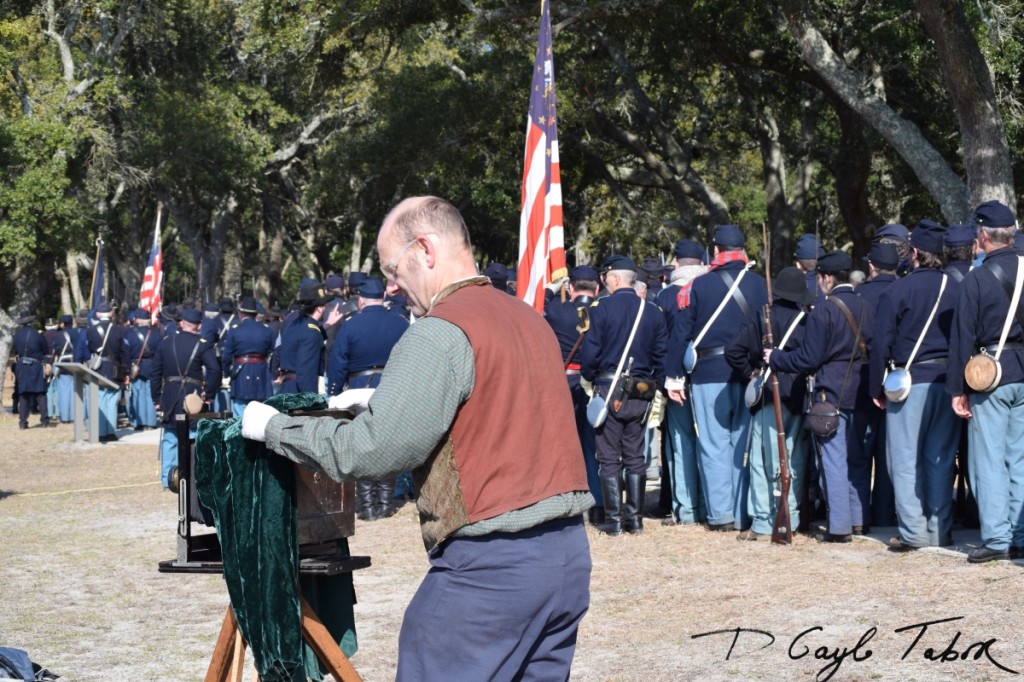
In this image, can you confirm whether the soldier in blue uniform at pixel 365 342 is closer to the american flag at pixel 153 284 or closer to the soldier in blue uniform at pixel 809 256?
the soldier in blue uniform at pixel 809 256

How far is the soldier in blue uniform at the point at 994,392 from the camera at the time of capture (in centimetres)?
804

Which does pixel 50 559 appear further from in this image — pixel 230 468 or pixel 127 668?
pixel 230 468

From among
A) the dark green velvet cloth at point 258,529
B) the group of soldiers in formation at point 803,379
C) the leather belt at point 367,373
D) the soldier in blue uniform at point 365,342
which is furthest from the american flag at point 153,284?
the dark green velvet cloth at point 258,529

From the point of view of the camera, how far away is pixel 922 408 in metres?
8.77

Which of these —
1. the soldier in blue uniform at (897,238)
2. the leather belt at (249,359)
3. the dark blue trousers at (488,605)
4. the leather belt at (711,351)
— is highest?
the soldier in blue uniform at (897,238)

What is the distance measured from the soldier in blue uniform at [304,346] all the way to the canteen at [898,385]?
5962 millimetres

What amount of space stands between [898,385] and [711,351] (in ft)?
5.94

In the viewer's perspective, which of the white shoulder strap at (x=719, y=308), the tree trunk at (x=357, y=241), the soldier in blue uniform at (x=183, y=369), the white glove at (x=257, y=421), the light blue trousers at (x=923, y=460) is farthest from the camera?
the tree trunk at (x=357, y=241)

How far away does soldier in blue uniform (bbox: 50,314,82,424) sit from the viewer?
78.1ft

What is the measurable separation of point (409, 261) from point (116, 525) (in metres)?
8.90

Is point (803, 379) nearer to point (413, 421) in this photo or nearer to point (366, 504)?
point (366, 504)

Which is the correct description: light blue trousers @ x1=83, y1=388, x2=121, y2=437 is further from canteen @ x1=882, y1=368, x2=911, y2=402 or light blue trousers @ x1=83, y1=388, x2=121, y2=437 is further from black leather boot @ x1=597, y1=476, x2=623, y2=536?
canteen @ x1=882, y1=368, x2=911, y2=402

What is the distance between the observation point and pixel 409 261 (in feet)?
11.9

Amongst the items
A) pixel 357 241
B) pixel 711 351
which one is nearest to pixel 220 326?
pixel 711 351
